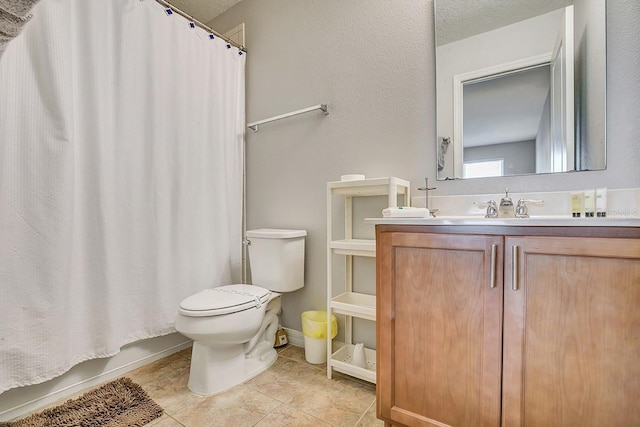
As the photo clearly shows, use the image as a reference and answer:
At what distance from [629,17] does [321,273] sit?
1865mm

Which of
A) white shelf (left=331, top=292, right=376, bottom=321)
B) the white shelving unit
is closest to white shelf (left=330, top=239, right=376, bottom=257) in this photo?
the white shelving unit

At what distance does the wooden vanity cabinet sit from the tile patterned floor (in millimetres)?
312

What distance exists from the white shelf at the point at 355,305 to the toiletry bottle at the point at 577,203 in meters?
0.95

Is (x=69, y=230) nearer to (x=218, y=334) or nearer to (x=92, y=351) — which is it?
(x=92, y=351)

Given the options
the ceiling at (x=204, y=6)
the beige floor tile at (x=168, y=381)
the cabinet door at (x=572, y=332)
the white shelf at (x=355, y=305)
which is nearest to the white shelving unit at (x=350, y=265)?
the white shelf at (x=355, y=305)

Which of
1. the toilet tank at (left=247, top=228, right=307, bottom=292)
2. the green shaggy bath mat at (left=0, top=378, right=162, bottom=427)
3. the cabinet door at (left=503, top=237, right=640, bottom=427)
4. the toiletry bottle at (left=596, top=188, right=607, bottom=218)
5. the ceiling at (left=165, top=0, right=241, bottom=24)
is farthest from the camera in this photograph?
the ceiling at (left=165, top=0, right=241, bottom=24)

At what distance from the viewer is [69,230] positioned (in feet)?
4.70

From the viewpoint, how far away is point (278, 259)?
189 cm

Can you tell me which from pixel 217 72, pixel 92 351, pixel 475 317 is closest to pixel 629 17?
pixel 475 317

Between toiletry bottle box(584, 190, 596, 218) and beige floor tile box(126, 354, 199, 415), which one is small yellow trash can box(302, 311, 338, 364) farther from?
toiletry bottle box(584, 190, 596, 218)

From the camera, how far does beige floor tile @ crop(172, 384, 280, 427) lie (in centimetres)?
131

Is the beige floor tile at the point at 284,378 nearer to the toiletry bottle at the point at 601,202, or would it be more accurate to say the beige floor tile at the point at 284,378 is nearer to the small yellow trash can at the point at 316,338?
the small yellow trash can at the point at 316,338

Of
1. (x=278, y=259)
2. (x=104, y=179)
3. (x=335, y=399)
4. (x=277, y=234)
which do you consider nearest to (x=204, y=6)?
(x=104, y=179)

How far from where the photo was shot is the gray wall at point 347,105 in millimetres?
1211
